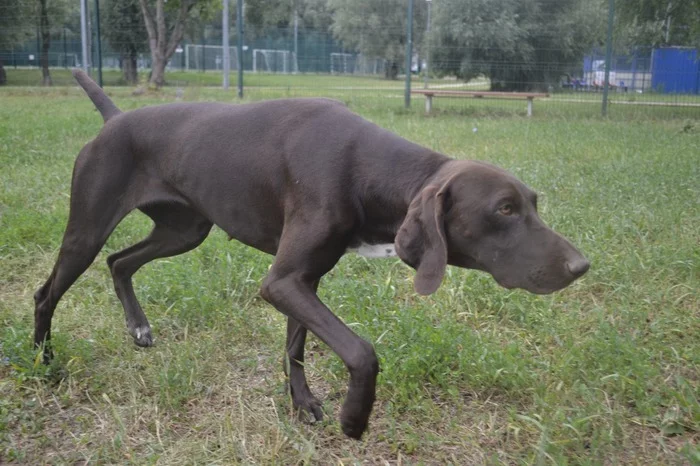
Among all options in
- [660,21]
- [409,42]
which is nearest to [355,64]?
[409,42]

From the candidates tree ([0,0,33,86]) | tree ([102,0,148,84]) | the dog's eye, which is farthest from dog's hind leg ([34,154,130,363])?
tree ([102,0,148,84])

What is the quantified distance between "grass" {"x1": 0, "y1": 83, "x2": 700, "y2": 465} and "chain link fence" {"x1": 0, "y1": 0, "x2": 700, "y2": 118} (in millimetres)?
12110

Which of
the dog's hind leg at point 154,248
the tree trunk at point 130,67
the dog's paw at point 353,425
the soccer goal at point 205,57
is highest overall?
the soccer goal at point 205,57

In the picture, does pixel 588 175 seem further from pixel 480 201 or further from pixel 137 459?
pixel 137 459

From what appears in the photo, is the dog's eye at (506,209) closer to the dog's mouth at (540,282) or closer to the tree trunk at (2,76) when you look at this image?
the dog's mouth at (540,282)

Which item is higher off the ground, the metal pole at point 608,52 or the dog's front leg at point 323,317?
the metal pole at point 608,52

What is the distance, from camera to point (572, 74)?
18.0 metres

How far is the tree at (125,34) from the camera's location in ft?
80.8

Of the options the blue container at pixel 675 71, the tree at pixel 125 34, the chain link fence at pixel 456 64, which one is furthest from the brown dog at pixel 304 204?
the tree at pixel 125 34

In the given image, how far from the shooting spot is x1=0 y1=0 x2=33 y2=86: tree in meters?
20.5

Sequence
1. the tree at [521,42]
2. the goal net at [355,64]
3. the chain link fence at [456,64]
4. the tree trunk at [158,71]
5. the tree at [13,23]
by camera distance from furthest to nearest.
→ the tree trunk at [158,71] < the goal net at [355,64] < the tree at [13,23] < the tree at [521,42] < the chain link fence at [456,64]

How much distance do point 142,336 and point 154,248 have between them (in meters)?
0.45

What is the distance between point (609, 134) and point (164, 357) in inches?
375

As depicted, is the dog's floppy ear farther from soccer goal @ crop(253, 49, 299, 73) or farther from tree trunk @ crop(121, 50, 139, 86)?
tree trunk @ crop(121, 50, 139, 86)
